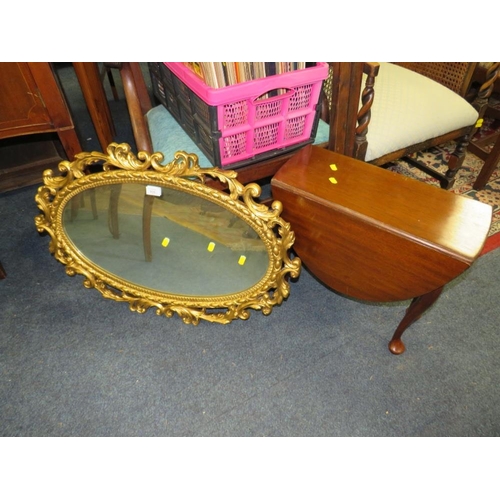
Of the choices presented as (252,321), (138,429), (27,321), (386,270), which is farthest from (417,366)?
(27,321)

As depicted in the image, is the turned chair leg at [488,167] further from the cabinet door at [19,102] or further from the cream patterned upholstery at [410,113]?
the cabinet door at [19,102]

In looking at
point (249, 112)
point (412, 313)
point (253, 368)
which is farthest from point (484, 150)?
point (253, 368)

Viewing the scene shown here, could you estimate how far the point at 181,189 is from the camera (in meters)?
1.09

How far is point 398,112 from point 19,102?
52.3 inches

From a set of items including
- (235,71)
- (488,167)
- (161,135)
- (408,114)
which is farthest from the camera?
(488,167)

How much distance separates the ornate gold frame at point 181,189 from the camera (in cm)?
105

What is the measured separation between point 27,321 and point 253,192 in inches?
41.7

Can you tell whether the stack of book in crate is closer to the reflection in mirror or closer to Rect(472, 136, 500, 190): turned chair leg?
the reflection in mirror

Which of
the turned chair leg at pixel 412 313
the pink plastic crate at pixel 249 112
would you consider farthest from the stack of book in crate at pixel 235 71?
the turned chair leg at pixel 412 313

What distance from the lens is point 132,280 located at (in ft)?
4.40

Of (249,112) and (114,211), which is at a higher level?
(249,112)

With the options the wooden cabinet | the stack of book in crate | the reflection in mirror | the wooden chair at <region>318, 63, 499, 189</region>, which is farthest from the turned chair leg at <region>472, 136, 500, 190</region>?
the wooden cabinet

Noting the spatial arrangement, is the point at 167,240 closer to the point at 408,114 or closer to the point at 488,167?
the point at 408,114

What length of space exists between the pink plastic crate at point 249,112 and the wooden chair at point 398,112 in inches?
4.2
